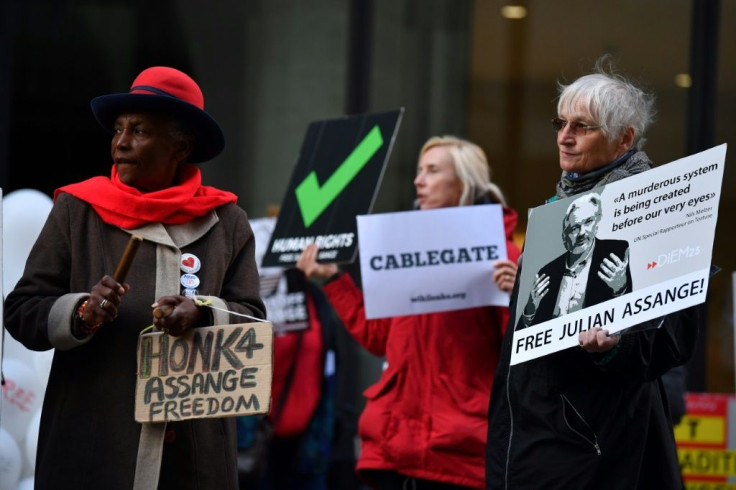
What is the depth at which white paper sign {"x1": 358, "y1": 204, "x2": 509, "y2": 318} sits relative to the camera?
541cm

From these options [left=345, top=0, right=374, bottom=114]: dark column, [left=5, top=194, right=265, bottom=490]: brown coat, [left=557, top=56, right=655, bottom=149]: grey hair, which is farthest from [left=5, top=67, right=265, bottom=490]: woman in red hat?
[left=345, top=0, right=374, bottom=114]: dark column

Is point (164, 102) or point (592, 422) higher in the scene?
point (164, 102)

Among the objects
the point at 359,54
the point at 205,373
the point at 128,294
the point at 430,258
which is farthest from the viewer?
the point at 359,54

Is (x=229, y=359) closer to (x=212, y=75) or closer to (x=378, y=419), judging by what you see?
(x=378, y=419)

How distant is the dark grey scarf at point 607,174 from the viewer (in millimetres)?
3973

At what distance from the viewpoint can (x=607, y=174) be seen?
13.1 ft

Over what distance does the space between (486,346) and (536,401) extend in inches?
58.6

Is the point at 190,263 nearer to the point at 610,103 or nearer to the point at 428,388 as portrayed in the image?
the point at 610,103

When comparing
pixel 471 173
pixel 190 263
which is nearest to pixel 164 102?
pixel 190 263

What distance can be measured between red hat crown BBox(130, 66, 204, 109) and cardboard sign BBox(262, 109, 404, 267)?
147 centimetres

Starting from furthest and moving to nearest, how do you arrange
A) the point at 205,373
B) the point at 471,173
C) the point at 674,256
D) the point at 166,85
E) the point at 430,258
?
1. the point at 471,173
2. the point at 430,258
3. the point at 166,85
4. the point at 205,373
5. the point at 674,256

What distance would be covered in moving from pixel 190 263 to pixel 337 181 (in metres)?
1.67

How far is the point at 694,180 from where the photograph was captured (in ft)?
11.9

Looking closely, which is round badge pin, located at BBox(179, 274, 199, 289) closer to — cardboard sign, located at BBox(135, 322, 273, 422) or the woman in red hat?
the woman in red hat
